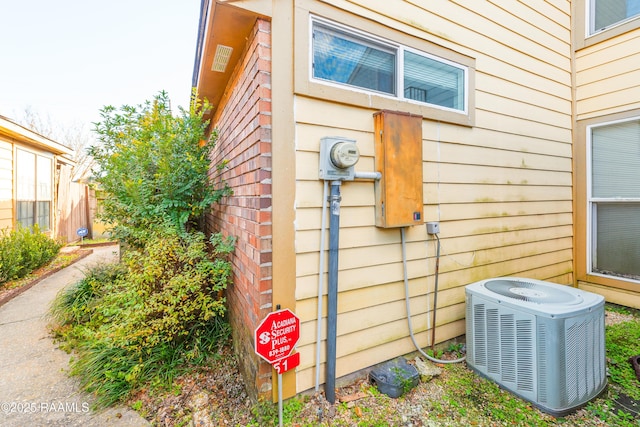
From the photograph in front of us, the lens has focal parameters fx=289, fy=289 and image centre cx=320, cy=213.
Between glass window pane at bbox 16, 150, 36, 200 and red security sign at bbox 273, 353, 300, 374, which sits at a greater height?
glass window pane at bbox 16, 150, 36, 200

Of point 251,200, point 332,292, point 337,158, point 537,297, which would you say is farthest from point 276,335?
point 537,297

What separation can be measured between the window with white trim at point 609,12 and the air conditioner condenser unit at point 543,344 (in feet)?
11.7

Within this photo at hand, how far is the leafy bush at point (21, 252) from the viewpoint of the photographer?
4.82 m

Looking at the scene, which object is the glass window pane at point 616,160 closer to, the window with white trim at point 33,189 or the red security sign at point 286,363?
the red security sign at point 286,363

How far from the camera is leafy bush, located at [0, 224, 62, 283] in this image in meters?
4.82

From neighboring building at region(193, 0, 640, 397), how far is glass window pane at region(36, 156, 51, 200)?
6769mm

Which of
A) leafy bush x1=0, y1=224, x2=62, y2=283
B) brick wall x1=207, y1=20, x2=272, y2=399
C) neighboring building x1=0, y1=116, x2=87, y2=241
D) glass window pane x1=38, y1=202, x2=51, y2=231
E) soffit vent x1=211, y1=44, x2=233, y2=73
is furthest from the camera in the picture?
glass window pane x1=38, y1=202, x2=51, y2=231

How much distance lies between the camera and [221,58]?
2.64 meters

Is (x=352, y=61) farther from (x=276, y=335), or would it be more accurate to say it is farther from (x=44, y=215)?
(x=44, y=215)

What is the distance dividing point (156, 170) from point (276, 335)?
96.5 inches

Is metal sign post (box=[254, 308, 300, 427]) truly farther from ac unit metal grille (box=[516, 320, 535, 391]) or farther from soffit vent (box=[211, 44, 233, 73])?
soffit vent (box=[211, 44, 233, 73])

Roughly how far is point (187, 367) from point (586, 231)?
16.3 feet

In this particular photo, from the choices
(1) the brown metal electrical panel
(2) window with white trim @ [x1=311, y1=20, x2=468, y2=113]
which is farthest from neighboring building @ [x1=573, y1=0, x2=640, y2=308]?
(1) the brown metal electrical panel

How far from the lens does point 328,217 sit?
6.93ft
